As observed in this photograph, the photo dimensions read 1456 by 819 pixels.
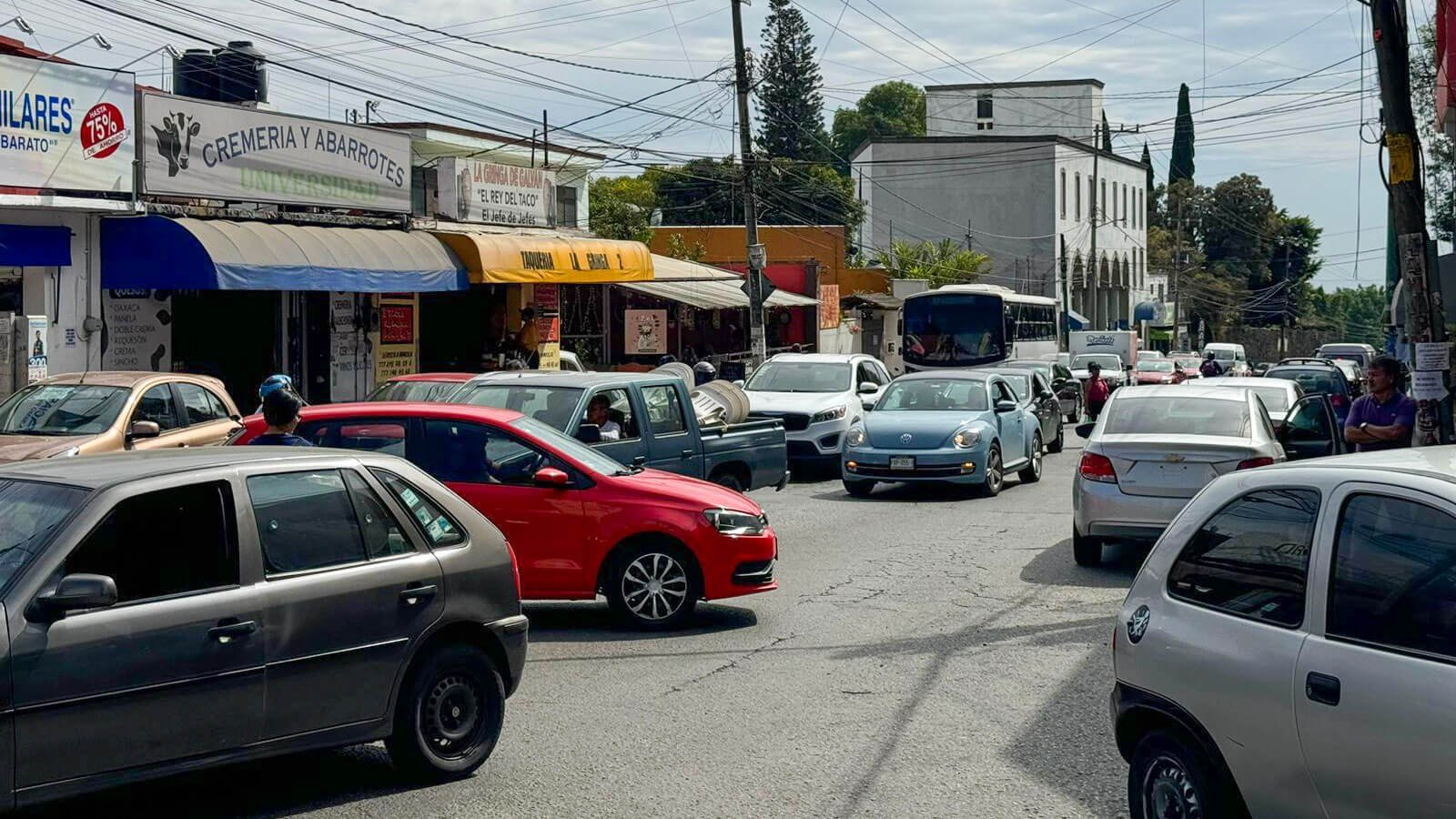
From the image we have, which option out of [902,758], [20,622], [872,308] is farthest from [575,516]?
[872,308]

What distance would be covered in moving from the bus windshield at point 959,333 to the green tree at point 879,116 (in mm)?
78842

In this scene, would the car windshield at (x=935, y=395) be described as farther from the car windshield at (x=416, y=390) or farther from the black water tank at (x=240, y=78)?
the black water tank at (x=240, y=78)

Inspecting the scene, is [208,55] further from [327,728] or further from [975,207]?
[975,207]

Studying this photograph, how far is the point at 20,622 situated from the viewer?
5.33 metres

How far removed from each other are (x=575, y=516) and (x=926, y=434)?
9.90 metres

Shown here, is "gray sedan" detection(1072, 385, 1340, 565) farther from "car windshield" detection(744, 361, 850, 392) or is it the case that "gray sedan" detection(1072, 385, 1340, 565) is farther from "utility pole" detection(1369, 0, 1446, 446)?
"car windshield" detection(744, 361, 850, 392)

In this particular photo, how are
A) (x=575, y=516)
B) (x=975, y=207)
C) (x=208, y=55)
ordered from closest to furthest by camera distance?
(x=575, y=516) < (x=208, y=55) < (x=975, y=207)

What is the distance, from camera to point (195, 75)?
32406mm

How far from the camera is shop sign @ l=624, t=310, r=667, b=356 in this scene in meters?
38.7

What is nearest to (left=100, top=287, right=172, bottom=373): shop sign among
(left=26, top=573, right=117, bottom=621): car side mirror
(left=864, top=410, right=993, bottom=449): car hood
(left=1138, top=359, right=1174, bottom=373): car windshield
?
(left=864, top=410, right=993, bottom=449): car hood

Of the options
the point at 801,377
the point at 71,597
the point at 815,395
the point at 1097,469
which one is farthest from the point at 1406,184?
the point at 71,597

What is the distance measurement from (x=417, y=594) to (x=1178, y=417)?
9.13 metres

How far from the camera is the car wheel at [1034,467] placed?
22359 millimetres

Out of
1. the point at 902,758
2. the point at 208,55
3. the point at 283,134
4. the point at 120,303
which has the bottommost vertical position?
the point at 902,758
